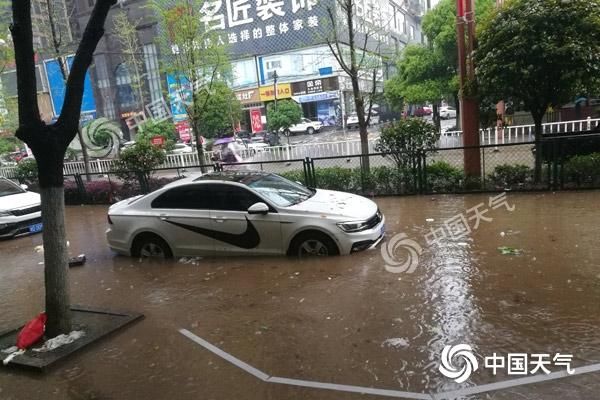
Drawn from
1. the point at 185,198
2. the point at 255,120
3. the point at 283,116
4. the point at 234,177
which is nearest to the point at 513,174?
the point at 234,177

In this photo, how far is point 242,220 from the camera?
7.09 meters

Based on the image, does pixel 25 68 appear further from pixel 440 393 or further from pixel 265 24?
pixel 265 24

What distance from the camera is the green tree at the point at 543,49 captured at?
9.23 metres

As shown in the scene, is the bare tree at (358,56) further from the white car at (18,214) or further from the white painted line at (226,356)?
the white car at (18,214)

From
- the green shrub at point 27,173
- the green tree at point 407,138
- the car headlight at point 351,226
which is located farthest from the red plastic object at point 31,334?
the green shrub at point 27,173

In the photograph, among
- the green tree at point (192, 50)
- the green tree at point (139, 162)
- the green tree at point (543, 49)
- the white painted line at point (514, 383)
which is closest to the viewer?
the white painted line at point (514, 383)

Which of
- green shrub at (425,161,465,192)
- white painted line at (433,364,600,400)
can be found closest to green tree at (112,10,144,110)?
green shrub at (425,161,465,192)

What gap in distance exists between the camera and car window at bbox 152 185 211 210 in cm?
741

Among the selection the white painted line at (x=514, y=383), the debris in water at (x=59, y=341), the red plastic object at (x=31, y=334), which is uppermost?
the red plastic object at (x=31, y=334)

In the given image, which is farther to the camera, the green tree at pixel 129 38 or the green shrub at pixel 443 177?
the green tree at pixel 129 38

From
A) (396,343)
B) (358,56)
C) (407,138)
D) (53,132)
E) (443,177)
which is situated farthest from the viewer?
(358,56)

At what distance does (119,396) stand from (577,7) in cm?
1039

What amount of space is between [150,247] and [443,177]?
6.92 metres

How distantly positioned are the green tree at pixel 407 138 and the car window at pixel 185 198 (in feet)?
18.3
